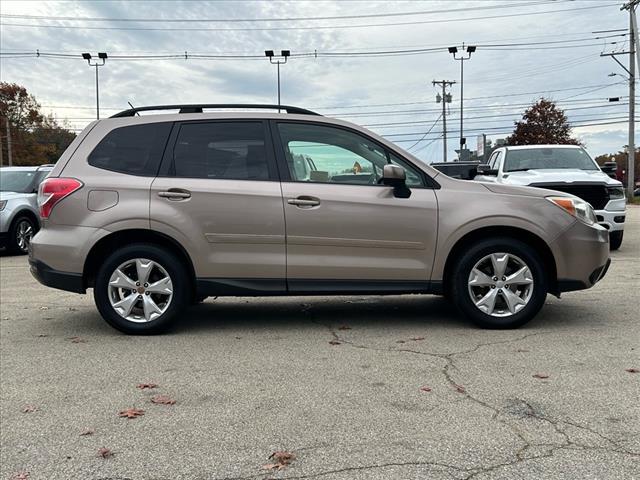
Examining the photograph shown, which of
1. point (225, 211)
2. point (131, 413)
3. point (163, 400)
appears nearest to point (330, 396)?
point (163, 400)

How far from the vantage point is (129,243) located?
17.4 feet

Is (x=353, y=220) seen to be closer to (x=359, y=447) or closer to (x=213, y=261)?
(x=213, y=261)

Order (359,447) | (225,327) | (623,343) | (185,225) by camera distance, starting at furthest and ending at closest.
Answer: (225,327) < (185,225) < (623,343) < (359,447)

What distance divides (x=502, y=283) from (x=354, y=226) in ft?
4.62

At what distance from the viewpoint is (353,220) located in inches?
204

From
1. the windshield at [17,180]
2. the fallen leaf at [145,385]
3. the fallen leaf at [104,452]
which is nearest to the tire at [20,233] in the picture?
the windshield at [17,180]

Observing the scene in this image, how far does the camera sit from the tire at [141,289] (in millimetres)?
5191

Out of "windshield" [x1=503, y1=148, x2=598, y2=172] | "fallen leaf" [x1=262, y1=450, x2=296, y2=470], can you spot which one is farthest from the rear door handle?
"windshield" [x1=503, y1=148, x2=598, y2=172]

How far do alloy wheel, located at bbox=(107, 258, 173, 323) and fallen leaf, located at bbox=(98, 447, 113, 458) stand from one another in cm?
220

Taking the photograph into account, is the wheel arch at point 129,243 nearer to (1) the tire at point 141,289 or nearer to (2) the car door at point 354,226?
(1) the tire at point 141,289

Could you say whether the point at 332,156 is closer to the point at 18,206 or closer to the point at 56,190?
the point at 56,190

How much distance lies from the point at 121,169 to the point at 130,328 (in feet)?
4.65

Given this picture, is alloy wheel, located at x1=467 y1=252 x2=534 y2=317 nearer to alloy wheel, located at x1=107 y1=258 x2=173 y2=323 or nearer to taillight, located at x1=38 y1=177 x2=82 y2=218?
alloy wheel, located at x1=107 y1=258 x2=173 y2=323

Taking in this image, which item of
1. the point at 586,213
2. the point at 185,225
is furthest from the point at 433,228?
the point at 185,225
